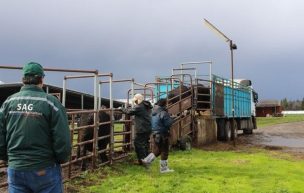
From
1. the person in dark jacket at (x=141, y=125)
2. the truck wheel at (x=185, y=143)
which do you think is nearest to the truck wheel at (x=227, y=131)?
the truck wheel at (x=185, y=143)

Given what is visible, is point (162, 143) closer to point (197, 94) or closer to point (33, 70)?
point (33, 70)

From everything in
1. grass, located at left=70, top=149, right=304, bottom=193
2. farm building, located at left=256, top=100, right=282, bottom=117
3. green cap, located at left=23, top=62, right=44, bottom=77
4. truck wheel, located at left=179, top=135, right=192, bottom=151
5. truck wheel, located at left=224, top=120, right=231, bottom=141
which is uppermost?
farm building, located at left=256, top=100, right=282, bottom=117

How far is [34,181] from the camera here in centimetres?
479

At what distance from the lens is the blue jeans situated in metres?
4.78

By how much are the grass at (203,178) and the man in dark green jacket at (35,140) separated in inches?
186

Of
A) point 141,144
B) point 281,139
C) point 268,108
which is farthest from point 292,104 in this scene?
point 141,144

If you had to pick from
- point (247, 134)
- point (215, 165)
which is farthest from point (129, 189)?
point (247, 134)

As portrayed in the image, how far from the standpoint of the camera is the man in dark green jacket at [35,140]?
477 centimetres

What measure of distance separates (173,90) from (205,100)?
7.03 feet

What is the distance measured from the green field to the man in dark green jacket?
15.4 ft

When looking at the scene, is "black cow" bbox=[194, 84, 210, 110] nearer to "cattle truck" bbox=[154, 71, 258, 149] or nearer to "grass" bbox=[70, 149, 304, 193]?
"cattle truck" bbox=[154, 71, 258, 149]

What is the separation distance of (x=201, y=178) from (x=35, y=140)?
693 centimetres

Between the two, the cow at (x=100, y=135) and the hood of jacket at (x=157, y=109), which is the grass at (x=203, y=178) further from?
the hood of jacket at (x=157, y=109)

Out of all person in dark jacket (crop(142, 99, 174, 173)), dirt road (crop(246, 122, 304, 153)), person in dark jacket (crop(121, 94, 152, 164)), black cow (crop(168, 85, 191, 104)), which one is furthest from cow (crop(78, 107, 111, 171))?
dirt road (crop(246, 122, 304, 153))
